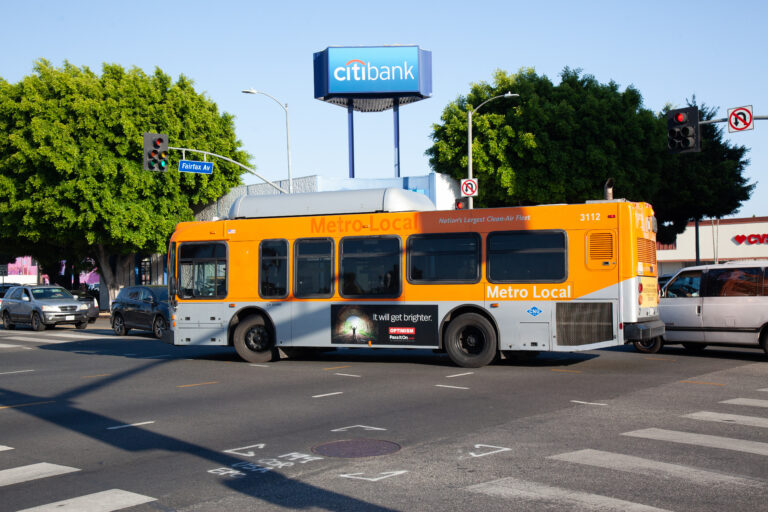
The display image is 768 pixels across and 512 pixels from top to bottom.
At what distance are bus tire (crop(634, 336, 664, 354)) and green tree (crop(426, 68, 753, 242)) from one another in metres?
20.1

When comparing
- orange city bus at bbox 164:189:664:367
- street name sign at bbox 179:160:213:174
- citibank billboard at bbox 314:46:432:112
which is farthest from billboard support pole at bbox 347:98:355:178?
orange city bus at bbox 164:189:664:367

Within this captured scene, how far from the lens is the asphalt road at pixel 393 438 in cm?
605

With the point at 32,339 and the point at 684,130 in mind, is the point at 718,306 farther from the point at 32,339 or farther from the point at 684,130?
the point at 32,339

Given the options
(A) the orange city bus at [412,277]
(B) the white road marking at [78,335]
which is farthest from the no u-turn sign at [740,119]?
(B) the white road marking at [78,335]

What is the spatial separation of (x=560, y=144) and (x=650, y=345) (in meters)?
21.0

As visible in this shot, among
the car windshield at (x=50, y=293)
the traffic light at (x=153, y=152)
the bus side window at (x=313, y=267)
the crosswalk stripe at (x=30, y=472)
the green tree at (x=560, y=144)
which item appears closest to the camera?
the crosswalk stripe at (x=30, y=472)

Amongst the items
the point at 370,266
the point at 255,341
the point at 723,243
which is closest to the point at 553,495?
the point at 370,266

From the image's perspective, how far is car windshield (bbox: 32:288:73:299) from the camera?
3066cm

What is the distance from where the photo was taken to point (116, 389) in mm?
12898

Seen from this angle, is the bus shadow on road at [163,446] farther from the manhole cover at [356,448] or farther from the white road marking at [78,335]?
the white road marking at [78,335]

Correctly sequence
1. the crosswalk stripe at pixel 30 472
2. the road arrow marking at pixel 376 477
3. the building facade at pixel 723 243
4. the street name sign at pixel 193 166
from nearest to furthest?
the road arrow marking at pixel 376 477 → the crosswalk stripe at pixel 30 472 → the street name sign at pixel 193 166 → the building facade at pixel 723 243

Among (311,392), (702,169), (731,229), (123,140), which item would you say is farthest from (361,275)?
(731,229)

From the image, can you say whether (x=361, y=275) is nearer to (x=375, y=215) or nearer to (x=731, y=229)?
(x=375, y=215)

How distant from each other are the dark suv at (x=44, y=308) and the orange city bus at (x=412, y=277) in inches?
567
